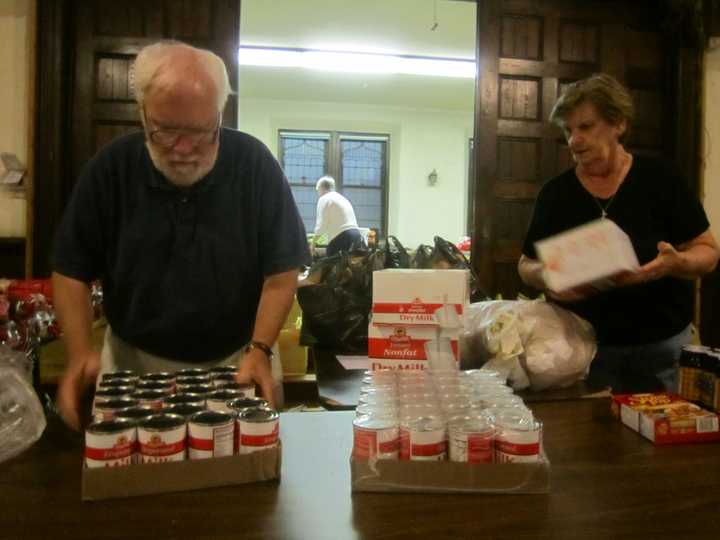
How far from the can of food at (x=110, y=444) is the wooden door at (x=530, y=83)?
2.89 m

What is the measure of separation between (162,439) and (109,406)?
14 cm

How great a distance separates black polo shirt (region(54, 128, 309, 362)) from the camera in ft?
4.48

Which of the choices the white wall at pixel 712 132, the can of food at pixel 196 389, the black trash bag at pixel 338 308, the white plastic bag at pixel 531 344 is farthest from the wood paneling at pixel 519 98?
the can of food at pixel 196 389

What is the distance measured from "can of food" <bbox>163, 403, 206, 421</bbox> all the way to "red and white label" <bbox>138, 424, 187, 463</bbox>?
5 centimetres

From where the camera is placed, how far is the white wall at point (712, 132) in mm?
3596

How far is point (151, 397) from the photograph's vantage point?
972 millimetres

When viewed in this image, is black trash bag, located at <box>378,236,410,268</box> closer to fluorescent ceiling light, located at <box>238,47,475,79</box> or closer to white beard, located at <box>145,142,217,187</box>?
white beard, located at <box>145,142,217,187</box>

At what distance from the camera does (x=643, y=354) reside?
1.71 m

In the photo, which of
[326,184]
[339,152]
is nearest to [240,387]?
[326,184]

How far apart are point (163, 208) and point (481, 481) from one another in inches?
35.3

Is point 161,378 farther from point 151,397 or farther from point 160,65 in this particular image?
point 160,65

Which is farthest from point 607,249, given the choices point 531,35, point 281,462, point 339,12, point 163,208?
point 339,12

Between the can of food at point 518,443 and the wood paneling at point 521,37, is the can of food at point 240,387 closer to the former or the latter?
the can of food at point 518,443

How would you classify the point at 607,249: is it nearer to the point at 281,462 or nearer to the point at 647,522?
the point at 647,522
